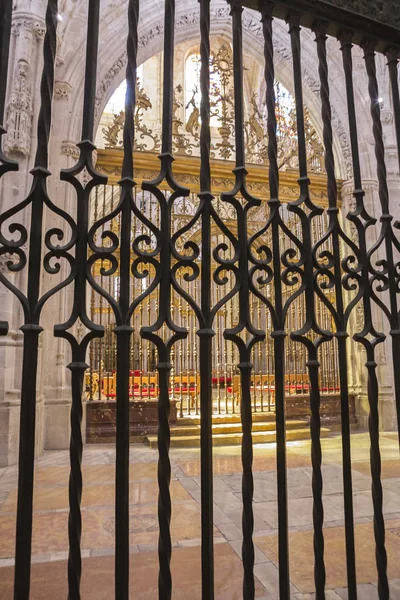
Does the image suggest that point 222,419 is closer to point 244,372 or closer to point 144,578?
point 144,578

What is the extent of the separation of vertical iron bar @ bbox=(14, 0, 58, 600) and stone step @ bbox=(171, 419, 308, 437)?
196 inches

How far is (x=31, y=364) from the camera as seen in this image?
1111mm

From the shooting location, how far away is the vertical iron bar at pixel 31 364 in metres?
1.03

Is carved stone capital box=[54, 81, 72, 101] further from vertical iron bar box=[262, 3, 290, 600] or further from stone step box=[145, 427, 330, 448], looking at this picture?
vertical iron bar box=[262, 3, 290, 600]

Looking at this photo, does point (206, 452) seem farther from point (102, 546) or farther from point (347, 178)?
point (347, 178)

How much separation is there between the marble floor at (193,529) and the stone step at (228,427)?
144cm

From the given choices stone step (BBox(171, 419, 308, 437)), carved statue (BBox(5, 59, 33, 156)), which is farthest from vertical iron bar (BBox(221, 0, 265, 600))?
stone step (BBox(171, 419, 308, 437))

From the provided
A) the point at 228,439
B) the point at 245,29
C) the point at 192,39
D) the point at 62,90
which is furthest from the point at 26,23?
the point at 228,439

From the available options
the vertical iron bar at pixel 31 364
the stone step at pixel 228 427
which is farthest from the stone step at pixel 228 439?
the vertical iron bar at pixel 31 364

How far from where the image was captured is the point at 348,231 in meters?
7.21

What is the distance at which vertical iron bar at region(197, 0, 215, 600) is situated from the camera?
116 centimetres

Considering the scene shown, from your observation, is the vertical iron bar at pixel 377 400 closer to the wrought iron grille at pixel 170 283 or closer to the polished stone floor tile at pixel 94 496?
the wrought iron grille at pixel 170 283

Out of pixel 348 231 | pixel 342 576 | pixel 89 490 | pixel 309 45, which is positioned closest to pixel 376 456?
pixel 342 576

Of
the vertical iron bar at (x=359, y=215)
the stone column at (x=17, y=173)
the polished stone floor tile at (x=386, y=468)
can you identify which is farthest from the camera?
the stone column at (x=17, y=173)
